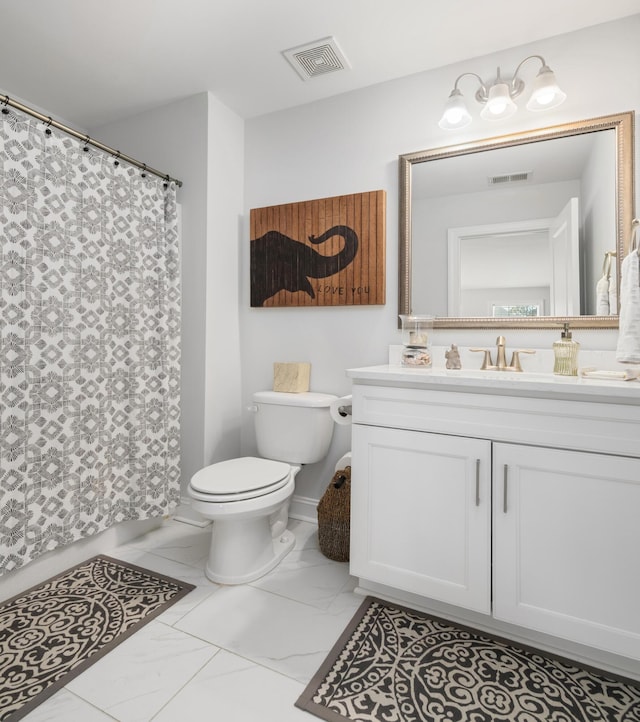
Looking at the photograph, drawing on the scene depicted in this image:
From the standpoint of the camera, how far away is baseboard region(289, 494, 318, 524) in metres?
2.29

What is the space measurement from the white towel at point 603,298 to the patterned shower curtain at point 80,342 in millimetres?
1996

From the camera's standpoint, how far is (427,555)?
142 cm

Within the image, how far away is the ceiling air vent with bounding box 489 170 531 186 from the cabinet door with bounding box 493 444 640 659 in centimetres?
121

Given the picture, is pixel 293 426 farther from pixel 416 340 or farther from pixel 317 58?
pixel 317 58

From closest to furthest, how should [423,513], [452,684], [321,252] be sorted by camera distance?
[452,684]
[423,513]
[321,252]

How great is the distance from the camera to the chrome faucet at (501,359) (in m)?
1.75

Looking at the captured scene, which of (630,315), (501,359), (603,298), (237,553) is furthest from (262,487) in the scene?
(603,298)

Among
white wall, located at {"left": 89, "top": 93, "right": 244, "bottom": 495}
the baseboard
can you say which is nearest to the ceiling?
white wall, located at {"left": 89, "top": 93, "right": 244, "bottom": 495}

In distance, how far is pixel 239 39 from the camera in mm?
1806

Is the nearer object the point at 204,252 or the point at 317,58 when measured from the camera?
the point at 317,58

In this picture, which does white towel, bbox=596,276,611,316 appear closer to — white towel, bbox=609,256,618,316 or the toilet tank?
white towel, bbox=609,256,618,316

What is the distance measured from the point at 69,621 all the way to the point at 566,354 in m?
2.07

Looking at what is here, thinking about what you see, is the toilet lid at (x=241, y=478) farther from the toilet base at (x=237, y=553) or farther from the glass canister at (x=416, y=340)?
the glass canister at (x=416, y=340)

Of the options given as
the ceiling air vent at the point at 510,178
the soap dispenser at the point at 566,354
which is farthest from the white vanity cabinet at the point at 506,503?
the ceiling air vent at the point at 510,178
